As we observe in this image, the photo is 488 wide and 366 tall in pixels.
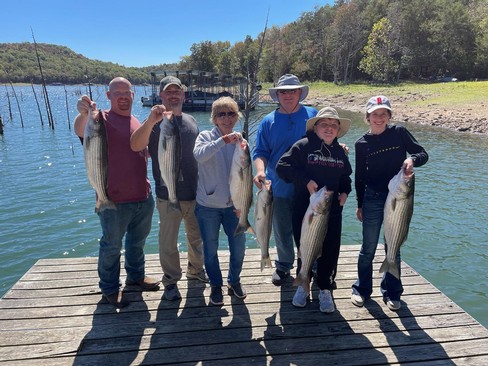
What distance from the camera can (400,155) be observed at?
4297mm

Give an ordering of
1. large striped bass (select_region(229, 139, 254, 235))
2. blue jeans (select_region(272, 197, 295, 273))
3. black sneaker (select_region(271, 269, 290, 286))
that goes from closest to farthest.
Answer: large striped bass (select_region(229, 139, 254, 235)), blue jeans (select_region(272, 197, 295, 273)), black sneaker (select_region(271, 269, 290, 286))

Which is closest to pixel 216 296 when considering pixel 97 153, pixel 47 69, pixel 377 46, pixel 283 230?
pixel 283 230

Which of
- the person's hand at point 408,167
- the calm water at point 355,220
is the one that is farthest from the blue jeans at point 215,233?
the calm water at point 355,220

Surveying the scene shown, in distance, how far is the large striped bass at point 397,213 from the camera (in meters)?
3.93

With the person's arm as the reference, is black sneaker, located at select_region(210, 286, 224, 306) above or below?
below

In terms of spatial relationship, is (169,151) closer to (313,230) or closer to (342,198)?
(313,230)

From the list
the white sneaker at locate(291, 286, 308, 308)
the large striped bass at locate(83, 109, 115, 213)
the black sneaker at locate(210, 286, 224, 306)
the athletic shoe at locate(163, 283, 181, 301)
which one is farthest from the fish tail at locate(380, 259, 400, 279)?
the large striped bass at locate(83, 109, 115, 213)

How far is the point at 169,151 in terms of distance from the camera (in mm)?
3912

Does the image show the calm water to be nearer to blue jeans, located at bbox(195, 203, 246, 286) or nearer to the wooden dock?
the wooden dock

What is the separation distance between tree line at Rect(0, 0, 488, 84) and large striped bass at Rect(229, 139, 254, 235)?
48876 millimetres

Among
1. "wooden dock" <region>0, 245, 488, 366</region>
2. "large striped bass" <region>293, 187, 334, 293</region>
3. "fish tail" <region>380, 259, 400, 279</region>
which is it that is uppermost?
"large striped bass" <region>293, 187, 334, 293</region>

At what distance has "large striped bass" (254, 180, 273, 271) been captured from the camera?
4.16 m

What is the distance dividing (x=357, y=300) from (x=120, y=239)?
3318mm

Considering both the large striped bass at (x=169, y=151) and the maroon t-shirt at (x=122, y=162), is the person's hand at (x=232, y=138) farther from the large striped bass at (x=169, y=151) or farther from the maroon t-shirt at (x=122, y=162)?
the maroon t-shirt at (x=122, y=162)
